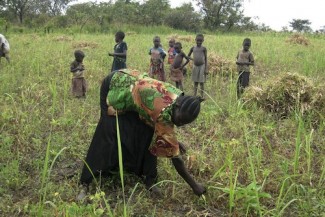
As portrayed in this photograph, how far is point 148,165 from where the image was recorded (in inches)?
118

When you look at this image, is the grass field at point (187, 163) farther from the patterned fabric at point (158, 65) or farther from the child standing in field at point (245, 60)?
the patterned fabric at point (158, 65)

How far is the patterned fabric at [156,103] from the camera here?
2459 millimetres

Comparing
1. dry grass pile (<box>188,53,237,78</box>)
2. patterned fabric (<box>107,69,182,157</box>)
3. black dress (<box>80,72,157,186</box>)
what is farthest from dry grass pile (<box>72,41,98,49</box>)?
patterned fabric (<box>107,69,182,157</box>)

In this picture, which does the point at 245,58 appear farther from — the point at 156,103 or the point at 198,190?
the point at 156,103

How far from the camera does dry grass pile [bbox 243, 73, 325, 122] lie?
15.3 ft

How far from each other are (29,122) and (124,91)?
6.90ft

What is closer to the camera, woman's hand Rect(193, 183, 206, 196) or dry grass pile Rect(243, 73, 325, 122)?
woman's hand Rect(193, 183, 206, 196)

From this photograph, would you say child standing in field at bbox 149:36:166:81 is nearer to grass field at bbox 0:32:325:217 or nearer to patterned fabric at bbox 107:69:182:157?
grass field at bbox 0:32:325:217

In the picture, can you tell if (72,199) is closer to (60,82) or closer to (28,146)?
(28,146)

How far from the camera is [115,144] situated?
288 cm

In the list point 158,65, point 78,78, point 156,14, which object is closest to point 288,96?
point 158,65

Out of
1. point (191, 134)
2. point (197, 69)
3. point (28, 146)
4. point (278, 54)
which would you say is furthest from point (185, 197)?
point (278, 54)

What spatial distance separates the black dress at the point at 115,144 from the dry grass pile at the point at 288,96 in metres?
2.36

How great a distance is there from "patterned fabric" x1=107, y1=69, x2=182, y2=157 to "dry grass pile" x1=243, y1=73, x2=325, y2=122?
101 inches
